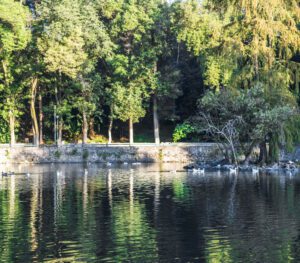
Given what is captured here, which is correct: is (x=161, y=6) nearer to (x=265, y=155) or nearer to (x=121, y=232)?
(x=265, y=155)

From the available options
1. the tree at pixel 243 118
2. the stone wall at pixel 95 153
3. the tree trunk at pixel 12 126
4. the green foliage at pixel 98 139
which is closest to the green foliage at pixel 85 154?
the stone wall at pixel 95 153

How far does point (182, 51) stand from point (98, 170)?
29112 mm

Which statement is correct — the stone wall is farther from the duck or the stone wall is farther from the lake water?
the lake water

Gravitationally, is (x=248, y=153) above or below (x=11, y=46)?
below

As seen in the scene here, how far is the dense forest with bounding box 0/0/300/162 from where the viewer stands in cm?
6438

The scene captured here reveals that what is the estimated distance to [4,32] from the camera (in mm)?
75938

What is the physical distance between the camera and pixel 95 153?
3068 inches

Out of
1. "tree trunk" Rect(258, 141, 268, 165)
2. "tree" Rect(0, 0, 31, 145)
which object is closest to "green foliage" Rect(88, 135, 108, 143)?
"tree" Rect(0, 0, 31, 145)

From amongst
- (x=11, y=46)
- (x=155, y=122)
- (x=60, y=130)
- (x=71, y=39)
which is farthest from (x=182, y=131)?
(x=11, y=46)

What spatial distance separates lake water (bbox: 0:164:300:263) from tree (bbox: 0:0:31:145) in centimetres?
2340

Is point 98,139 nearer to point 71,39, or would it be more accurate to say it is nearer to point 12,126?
point 12,126

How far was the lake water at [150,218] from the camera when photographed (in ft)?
89.6

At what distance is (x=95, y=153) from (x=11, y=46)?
609 inches

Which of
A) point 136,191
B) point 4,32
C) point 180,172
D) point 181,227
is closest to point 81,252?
point 181,227
